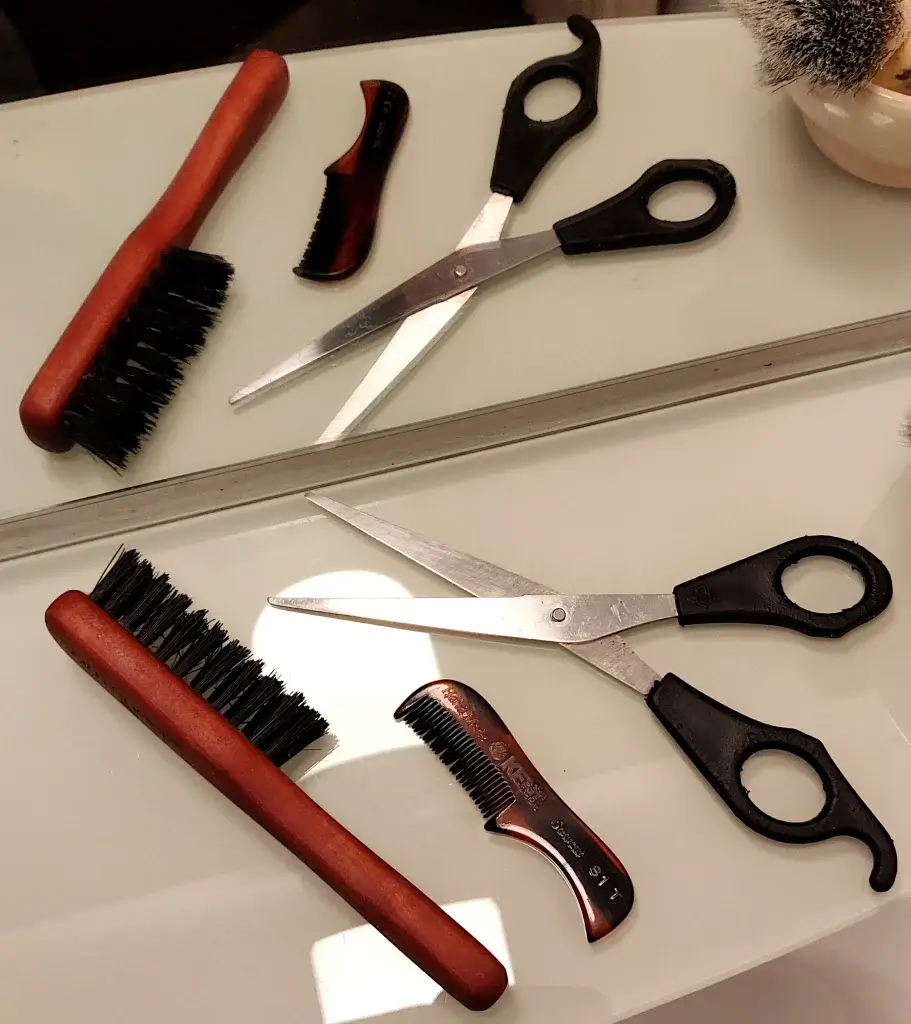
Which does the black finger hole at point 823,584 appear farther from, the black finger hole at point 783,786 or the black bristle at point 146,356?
the black bristle at point 146,356

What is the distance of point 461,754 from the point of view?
430 millimetres

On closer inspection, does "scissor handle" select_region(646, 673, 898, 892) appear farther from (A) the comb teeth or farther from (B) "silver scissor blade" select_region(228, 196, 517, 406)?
(B) "silver scissor blade" select_region(228, 196, 517, 406)

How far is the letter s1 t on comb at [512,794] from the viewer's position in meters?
0.41

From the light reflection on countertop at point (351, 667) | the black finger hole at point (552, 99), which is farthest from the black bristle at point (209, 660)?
the black finger hole at point (552, 99)

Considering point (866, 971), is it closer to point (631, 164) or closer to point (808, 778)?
point (808, 778)

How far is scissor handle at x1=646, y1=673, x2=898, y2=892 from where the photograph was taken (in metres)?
0.40

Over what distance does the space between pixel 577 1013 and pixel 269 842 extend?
6.3 inches

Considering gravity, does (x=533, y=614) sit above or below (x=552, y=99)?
below

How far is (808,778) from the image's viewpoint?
0.42 meters

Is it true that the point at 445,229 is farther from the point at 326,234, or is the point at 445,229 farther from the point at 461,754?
the point at 461,754

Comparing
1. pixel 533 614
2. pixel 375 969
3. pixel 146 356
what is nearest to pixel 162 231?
pixel 146 356

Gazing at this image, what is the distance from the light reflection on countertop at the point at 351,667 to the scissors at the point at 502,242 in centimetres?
11

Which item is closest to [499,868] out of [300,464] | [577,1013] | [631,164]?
[577,1013]

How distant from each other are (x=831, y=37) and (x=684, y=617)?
0.28 metres
